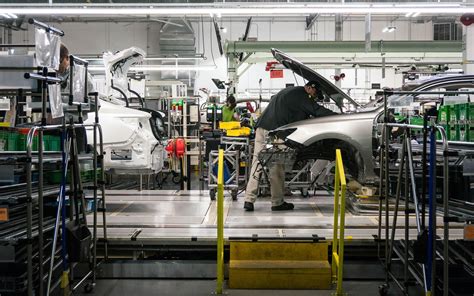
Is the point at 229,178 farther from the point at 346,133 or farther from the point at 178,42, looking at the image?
the point at 178,42

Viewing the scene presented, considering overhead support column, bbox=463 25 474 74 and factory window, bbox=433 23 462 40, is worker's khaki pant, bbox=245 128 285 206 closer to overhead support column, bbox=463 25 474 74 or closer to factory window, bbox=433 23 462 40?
overhead support column, bbox=463 25 474 74

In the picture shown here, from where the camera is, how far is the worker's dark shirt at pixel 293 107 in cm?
570

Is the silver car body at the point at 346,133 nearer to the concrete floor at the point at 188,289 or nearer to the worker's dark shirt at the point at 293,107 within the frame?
the worker's dark shirt at the point at 293,107

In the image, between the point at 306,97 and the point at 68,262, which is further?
the point at 306,97

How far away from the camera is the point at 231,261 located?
4238 mm

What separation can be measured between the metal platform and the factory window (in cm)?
1341

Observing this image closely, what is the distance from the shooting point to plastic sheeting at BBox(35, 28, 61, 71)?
332 cm

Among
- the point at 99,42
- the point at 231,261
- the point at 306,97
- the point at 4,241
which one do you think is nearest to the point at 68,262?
the point at 4,241

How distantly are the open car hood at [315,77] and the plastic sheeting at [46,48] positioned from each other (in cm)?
Answer: 285

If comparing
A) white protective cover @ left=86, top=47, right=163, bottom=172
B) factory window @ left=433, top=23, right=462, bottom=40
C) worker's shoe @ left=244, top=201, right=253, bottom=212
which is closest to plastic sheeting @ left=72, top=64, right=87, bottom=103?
white protective cover @ left=86, top=47, right=163, bottom=172

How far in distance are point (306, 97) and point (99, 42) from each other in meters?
14.6

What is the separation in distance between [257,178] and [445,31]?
15.2 m

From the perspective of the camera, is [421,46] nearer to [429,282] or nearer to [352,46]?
[352,46]

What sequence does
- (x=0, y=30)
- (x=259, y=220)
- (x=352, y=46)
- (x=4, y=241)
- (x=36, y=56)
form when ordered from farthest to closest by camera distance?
(x=0, y=30), (x=352, y=46), (x=259, y=220), (x=36, y=56), (x=4, y=241)
